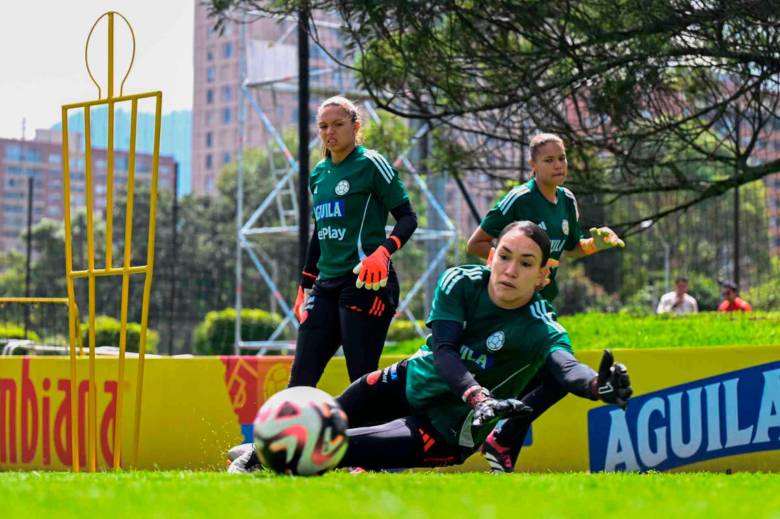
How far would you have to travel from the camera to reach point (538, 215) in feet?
25.8

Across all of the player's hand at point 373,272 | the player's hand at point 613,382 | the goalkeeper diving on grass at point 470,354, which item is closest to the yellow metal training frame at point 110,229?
the player's hand at point 373,272

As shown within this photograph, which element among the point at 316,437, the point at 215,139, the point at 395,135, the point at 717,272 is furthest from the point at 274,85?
the point at 215,139

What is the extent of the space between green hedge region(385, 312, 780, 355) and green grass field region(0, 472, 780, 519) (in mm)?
7298

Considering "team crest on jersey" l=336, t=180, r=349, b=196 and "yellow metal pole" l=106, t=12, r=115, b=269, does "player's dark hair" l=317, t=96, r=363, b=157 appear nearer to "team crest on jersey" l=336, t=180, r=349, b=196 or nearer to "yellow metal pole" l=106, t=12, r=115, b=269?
"team crest on jersey" l=336, t=180, r=349, b=196

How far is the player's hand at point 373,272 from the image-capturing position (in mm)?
7164

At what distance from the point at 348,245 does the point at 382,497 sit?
327 centimetres

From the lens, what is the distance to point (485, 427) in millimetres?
6078

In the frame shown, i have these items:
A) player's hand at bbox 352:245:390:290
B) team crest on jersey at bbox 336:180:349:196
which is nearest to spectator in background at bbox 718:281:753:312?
team crest on jersey at bbox 336:180:349:196

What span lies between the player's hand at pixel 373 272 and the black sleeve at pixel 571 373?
147 centimetres

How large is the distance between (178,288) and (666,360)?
35.9 meters

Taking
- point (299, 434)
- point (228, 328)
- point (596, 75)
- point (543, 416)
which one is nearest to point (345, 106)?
point (299, 434)

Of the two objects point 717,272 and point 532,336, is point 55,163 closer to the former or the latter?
point 717,272

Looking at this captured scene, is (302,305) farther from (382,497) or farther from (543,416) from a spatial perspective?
(382,497)

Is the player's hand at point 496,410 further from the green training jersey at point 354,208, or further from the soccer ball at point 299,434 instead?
the green training jersey at point 354,208
